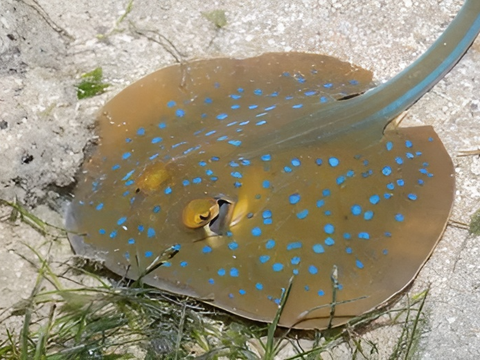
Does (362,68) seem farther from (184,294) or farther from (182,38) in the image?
(184,294)

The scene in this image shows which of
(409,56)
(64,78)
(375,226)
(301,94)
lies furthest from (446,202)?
(64,78)

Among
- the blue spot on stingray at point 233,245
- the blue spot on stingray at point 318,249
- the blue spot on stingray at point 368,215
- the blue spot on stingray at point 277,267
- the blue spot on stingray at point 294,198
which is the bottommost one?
the blue spot on stingray at point 277,267

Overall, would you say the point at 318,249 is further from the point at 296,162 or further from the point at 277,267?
the point at 296,162

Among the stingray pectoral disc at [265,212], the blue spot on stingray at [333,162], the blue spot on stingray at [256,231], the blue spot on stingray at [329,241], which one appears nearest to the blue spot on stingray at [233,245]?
the stingray pectoral disc at [265,212]

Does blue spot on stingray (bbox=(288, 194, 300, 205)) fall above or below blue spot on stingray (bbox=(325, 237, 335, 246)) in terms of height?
above

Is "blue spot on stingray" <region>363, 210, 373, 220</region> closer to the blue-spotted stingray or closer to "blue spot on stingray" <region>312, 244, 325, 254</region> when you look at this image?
the blue-spotted stingray

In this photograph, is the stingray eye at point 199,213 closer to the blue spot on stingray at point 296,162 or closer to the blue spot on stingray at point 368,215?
the blue spot on stingray at point 296,162

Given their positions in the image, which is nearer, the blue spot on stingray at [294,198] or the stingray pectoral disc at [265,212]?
the stingray pectoral disc at [265,212]

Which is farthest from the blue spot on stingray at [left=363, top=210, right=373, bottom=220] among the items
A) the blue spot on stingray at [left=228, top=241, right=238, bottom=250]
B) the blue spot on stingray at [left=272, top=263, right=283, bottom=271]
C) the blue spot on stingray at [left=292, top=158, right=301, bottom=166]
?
the blue spot on stingray at [left=228, top=241, right=238, bottom=250]
